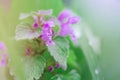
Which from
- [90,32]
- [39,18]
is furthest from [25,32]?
[90,32]

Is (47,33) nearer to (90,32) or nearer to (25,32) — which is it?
(25,32)

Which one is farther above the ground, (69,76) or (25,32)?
(25,32)

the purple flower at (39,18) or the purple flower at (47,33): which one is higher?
the purple flower at (39,18)

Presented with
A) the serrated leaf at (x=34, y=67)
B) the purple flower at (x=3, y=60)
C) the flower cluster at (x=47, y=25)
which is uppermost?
the flower cluster at (x=47, y=25)

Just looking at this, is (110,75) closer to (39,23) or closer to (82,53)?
(82,53)
